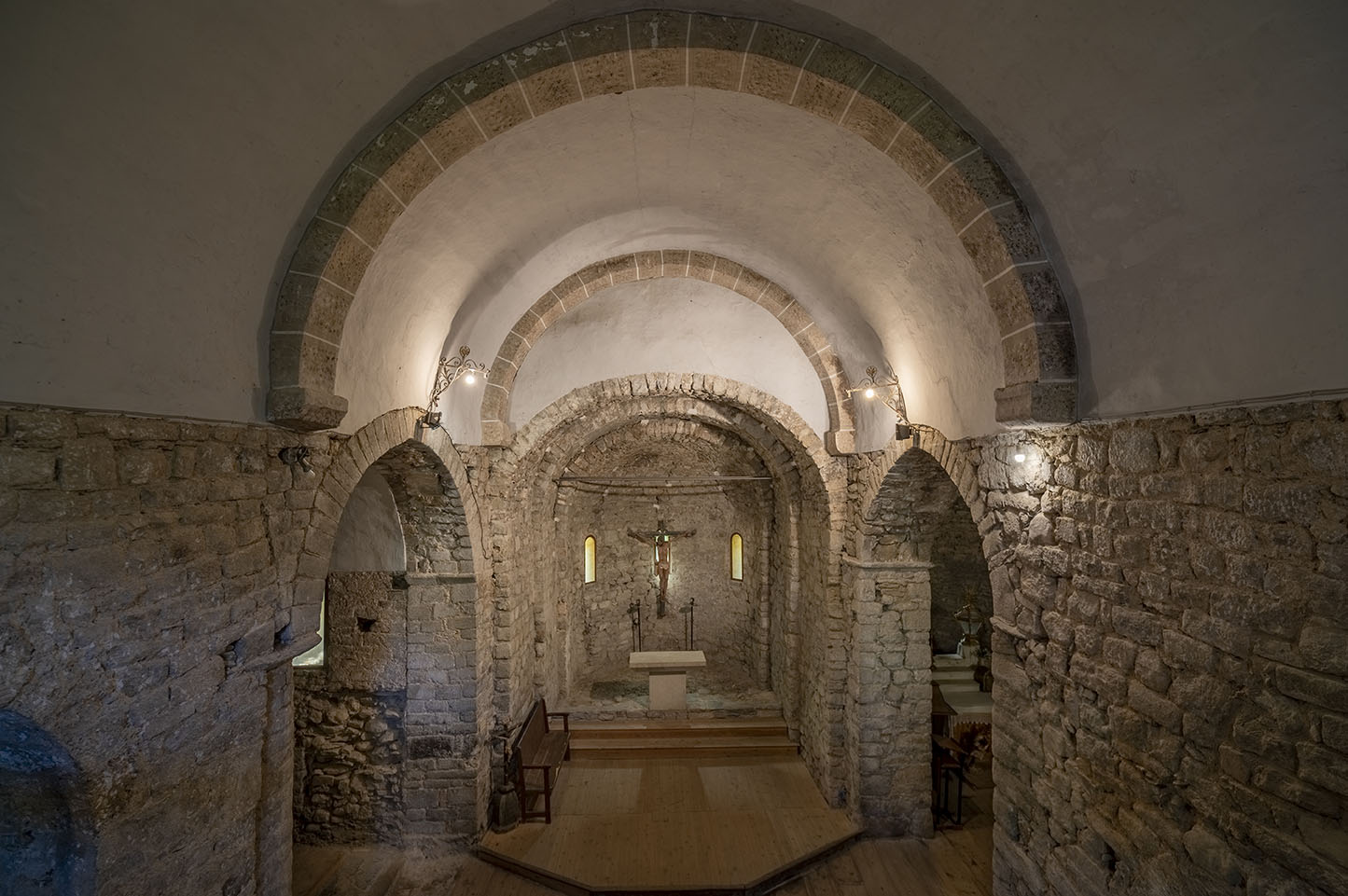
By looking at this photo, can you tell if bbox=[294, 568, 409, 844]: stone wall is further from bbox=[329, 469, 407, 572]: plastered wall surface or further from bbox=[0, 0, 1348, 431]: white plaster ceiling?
bbox=[0, 0, 1348, 431]: white plaster ceiling

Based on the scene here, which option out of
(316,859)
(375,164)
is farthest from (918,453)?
(316,859)

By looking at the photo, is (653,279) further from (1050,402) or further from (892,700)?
(892,700)

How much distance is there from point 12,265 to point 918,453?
549 centimetres

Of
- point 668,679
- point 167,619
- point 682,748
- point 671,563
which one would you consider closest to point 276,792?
point 167,619

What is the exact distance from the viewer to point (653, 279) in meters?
7.04

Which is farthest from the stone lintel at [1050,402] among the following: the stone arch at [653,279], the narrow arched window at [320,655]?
the narrow arched window at [320,655]

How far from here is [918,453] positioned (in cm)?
560

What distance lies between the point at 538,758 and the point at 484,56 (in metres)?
Result: 6.57

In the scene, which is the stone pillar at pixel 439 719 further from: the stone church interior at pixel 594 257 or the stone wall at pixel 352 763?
the stone wall at pixel 352 763

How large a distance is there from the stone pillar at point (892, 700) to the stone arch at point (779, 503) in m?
0.48

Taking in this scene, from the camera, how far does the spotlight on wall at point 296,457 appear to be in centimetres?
351

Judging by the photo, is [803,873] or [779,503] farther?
[779,503]

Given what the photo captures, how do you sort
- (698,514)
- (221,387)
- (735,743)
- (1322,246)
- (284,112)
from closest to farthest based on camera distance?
(1322,246) < (284,112) < (221,387) < (735,743) < (698,514)

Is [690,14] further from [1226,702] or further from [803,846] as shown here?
[803,846]
